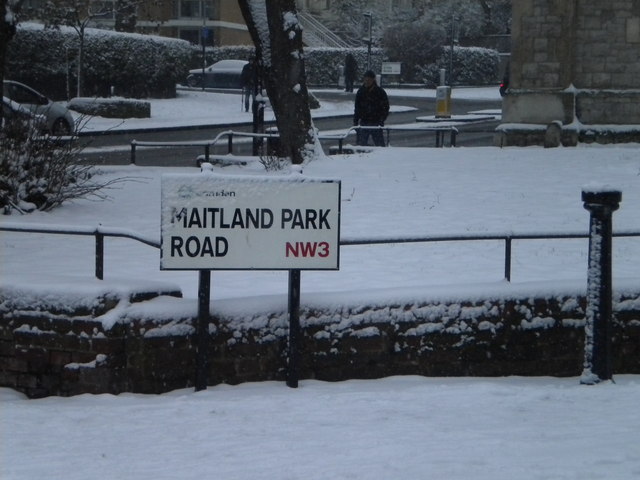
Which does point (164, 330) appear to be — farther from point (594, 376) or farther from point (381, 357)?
point (594, 376)

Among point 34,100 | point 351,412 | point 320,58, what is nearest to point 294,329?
point 351,412

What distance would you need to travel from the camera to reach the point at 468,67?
5356cm

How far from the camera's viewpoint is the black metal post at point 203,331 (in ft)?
25.5

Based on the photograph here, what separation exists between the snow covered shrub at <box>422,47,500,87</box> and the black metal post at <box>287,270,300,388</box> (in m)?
44.8

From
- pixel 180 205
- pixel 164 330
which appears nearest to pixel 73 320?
pixel 164 330

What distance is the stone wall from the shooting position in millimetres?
7910

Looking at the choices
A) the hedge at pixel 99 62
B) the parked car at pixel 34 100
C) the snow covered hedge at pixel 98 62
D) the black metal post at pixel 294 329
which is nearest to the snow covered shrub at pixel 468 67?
the hedge at pixel 99 62

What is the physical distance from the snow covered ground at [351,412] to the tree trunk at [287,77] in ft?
18.4

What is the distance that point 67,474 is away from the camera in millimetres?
5852

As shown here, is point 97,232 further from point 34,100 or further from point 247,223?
point 34,100

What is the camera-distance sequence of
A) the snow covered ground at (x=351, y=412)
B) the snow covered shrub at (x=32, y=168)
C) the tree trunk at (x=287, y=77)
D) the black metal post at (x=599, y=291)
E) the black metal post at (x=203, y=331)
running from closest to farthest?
the snow covered ground at (x=351, y=412) < the black metal post at (x=599, y=291) < the black metal post at (x=203, y=331) < the snow covered shrub at (x=32, y=168) < the tree trunk at (x=287, y=77)

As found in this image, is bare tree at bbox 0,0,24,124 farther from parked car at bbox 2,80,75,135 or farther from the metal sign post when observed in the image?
parked car at bbox 2,80,75,135

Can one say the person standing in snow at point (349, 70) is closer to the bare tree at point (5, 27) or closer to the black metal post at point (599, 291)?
the bare tree at point (5, 27)

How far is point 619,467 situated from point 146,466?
2486 mm
